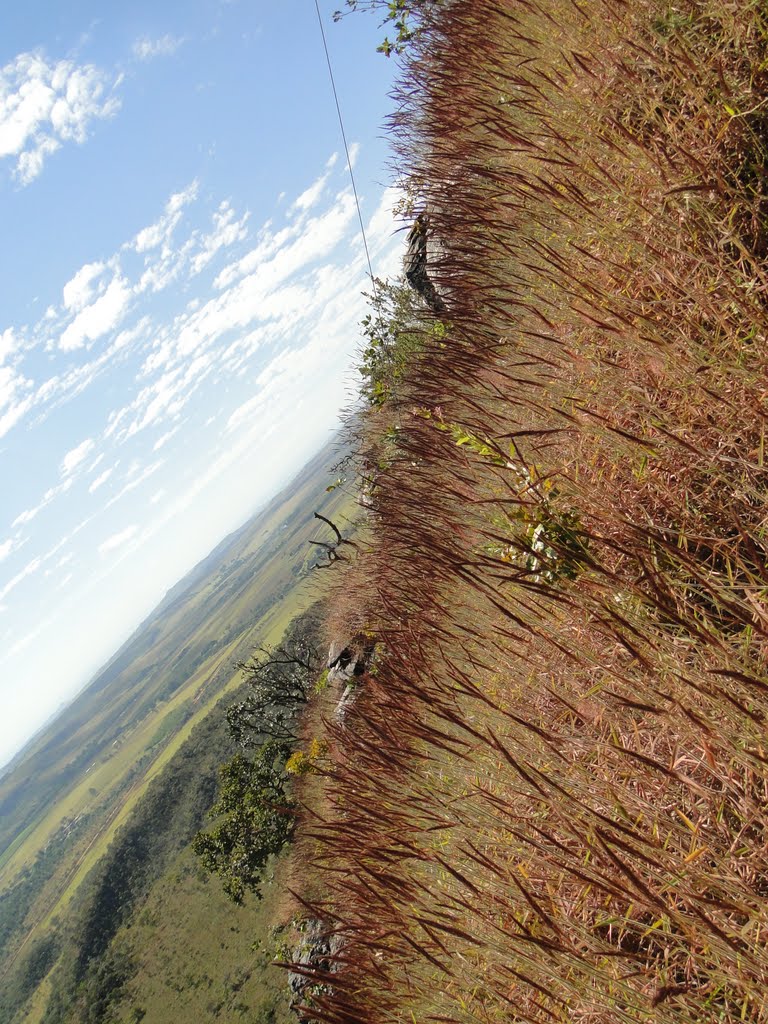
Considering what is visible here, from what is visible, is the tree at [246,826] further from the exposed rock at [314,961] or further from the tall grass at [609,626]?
the tall grass at [609,626]

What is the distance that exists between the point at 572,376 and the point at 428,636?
2001mm

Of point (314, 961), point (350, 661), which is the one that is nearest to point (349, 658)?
point (350, 661)

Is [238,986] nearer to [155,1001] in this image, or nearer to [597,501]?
[155,1001]

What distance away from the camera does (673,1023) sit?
1.49m

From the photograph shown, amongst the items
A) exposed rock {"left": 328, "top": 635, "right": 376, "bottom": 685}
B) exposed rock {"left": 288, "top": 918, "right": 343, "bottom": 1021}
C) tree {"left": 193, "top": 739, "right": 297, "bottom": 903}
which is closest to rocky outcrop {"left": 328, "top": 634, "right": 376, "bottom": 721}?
exposed rock {"left": 328, "top": 635, "right": 376, "bottom": 685}

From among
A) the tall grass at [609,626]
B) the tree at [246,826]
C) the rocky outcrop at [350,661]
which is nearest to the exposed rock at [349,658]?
the rocky outcrop at [350,661]

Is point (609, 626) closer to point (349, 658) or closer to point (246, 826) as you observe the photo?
point (349, 658)

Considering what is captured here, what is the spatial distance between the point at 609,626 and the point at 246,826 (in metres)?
24.3

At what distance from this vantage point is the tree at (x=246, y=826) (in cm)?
2209

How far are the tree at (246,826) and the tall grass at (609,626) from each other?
20.2m

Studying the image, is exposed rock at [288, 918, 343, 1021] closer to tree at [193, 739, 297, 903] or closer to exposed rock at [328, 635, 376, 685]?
exposed rock at [328, 635, 376, 685]

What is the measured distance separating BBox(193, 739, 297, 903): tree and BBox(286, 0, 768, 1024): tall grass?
20192 millimetres

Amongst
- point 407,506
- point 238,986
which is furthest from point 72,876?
point 407,506

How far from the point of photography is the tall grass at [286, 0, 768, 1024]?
5.23 ft
